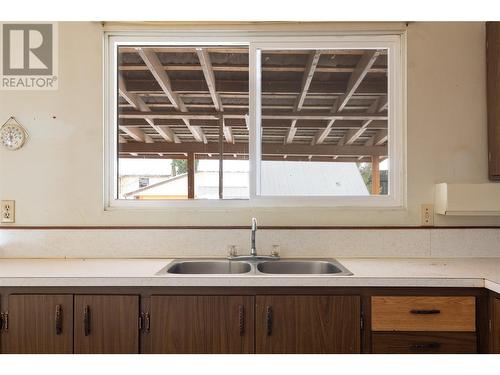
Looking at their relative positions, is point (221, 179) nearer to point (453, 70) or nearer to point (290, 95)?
point (290, 95)

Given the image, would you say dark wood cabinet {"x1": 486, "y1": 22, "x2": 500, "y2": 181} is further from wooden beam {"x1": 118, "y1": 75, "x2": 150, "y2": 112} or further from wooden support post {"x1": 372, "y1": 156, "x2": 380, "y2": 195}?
wooden beam {"x1": 118, "y1": 75, "x2": 150, "y2": 112}

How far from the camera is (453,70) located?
7.54ft

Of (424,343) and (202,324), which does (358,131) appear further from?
(202,324)

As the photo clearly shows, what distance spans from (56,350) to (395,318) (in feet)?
4.65

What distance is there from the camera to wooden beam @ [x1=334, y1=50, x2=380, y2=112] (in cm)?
242

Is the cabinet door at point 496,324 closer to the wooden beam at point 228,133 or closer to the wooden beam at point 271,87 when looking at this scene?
the wooden beam at point 271,87

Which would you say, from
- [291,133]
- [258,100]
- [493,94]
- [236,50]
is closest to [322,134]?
[291,133]

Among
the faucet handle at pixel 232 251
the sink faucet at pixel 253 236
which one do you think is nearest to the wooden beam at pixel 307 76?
the sink faucet at pixel 253 236

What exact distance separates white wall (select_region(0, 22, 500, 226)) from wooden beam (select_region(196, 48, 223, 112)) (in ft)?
1.85

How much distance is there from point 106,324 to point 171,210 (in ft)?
2.47

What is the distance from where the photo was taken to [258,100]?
7.83 feet

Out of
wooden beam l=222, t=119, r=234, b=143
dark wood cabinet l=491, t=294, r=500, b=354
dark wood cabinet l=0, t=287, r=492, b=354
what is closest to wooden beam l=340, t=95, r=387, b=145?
wooden beam l=222, t=119, r=234, b=143

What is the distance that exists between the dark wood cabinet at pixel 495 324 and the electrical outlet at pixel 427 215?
0.66 meters
